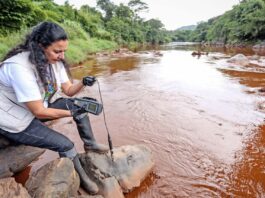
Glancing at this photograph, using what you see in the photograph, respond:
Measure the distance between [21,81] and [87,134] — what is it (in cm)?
93

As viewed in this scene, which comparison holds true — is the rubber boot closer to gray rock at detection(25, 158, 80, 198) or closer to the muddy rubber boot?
the muddy rubber boot

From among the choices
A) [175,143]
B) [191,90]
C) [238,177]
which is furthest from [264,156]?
[191,90]

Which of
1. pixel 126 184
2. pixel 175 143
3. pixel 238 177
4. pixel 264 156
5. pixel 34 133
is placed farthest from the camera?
pixel 175 143

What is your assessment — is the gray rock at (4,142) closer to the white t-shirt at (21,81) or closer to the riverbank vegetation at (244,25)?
the white t-shirt at (21,81)

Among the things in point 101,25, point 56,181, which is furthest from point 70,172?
point 101,25

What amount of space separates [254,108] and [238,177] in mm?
2740

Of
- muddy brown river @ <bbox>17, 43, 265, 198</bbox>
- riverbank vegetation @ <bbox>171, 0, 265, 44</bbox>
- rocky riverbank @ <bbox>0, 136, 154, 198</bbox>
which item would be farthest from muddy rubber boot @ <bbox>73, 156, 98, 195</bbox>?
riverbank vegetation @ <bbox>171, 0, 265, 44</bbox>

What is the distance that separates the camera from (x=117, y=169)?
264cm

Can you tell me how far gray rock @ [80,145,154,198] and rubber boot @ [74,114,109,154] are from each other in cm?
6

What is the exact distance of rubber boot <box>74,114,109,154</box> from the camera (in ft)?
8.21

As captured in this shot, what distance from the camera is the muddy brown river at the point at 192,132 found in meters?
2.73

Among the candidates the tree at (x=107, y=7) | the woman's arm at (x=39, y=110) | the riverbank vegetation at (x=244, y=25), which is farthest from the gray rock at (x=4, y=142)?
the tree at (x=107, y=7)

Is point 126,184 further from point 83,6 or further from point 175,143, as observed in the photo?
point 83,6

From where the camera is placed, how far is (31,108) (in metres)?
2.03
